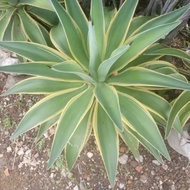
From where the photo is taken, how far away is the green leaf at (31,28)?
7.27ft

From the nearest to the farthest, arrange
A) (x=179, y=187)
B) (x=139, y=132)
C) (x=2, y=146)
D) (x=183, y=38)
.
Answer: (x=139, y=132)
(x=179, y=187)
(x=2, y=146)
(x=183, y=38)

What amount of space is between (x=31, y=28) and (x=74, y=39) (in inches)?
15.5

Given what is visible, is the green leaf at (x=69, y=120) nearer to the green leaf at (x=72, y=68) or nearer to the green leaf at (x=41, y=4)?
the green leaf at (x=72, y=68)

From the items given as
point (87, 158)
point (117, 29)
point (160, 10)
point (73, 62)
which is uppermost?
point (160, 10)

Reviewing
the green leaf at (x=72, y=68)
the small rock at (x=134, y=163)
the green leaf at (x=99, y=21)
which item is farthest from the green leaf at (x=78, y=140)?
the small rock at (x=134, y=163)

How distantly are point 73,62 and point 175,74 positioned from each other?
0.50m

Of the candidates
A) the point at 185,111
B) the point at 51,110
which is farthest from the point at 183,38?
the point at 51,110

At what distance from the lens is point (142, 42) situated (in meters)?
1.85

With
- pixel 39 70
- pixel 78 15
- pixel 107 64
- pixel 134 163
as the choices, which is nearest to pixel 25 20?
pixel 78 15

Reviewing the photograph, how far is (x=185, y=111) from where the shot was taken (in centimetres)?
205

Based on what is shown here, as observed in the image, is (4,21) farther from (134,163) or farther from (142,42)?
(134,163)

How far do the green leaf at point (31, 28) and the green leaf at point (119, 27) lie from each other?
404mm

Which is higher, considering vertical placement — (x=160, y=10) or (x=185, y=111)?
(x=160, y=10)

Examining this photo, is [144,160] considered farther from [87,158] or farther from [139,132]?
[139,132]
